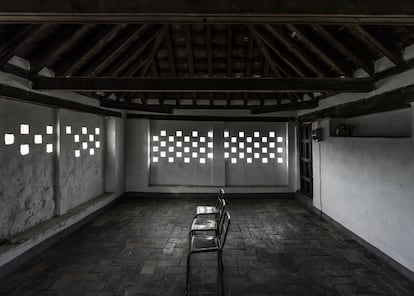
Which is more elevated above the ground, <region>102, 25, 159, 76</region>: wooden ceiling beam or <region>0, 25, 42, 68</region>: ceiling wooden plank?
<region>102, 25, 159, 76</region>: wooden ceiling beam

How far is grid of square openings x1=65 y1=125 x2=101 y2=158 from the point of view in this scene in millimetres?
5629

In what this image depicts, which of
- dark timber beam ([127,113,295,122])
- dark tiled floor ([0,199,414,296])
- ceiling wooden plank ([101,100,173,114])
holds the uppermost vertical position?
ceiling wooden plank ([101,100,173,114])

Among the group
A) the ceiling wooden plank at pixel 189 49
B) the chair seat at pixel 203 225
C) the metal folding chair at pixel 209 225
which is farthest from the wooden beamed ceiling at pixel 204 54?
the chair seat at pixel 203 225

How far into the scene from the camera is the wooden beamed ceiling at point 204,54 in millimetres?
3670

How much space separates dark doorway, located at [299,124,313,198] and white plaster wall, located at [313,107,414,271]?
103cm

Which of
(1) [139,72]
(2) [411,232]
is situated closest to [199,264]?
(2) [411,232]

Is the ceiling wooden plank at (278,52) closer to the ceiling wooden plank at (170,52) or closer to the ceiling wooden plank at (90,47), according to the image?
the ceiling wooden plank at (170,52)

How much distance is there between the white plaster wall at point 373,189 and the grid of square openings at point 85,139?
5544 millimetres

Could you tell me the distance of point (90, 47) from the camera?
4.35 m

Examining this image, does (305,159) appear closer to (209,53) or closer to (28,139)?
(209,53)

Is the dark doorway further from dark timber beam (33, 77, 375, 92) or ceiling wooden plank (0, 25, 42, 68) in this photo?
ceiling wooden plank (0, 25, 42, 68)

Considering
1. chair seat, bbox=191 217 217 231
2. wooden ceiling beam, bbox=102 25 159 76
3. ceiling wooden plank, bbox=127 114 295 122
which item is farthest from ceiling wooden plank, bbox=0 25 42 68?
ceiling wooden plank, bbox=127 114 295 122

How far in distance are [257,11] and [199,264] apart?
334 cm

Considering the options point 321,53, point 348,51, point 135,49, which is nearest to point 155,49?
point 135,49
